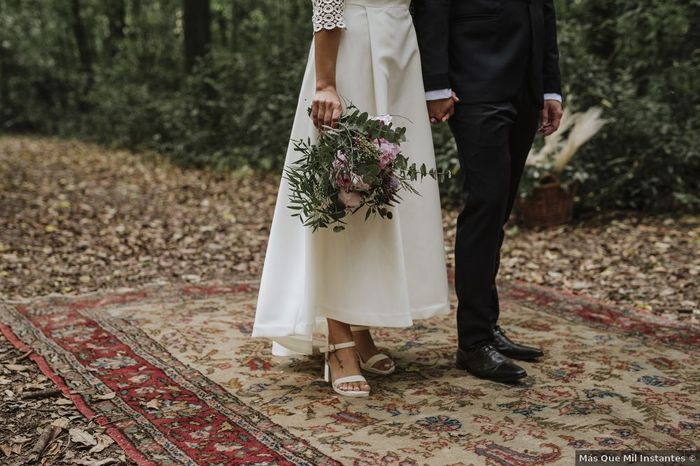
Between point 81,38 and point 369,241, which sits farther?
point 81,38

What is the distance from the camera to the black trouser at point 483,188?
2.67 meters

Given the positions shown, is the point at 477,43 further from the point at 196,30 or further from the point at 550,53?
Answer: the point at 196,30

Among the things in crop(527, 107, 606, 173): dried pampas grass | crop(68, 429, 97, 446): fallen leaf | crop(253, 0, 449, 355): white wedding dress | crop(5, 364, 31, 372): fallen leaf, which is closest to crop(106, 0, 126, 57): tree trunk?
crop(527, 107, 606, 173): dried pampas grass

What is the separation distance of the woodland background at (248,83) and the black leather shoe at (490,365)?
3.68 meters

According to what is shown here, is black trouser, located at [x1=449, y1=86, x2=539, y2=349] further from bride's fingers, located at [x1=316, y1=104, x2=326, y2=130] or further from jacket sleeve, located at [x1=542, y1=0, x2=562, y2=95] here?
bride's fingers, located at [x1=316, y1=104, x2=326, y2=130]

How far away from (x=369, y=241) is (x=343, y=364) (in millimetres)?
446

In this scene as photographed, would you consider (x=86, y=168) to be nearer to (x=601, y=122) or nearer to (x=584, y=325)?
(x=601, y=122)

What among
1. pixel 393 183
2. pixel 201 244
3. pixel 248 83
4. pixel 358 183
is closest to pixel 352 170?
pixel 358 183

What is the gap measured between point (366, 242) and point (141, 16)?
55.7 ft

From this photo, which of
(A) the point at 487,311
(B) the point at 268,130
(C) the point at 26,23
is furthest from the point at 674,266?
(C) the point at 26,23

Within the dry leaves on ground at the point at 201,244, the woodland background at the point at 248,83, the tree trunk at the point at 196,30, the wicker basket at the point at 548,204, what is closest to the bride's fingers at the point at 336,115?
the dry leaves on ground at the point at 201,244

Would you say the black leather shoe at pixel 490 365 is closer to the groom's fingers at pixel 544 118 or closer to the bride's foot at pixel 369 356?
the bride's foot at pixel 369 356

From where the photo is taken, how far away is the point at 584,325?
11.9ft

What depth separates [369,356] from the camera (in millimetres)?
2920
